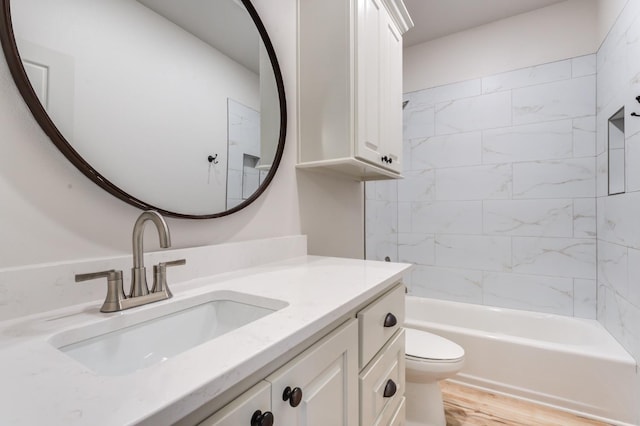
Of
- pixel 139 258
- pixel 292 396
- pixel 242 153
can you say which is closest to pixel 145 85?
pixel 242 153

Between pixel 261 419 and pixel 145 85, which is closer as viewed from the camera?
pixel 261 419

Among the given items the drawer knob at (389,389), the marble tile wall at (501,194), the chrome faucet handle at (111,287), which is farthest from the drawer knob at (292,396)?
the marble tile wall at (501,194)

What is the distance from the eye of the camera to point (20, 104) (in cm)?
63

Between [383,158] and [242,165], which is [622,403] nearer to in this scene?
[383,158]

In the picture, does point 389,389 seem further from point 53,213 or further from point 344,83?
point 344,83

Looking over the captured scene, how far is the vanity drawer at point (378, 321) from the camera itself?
0.82m

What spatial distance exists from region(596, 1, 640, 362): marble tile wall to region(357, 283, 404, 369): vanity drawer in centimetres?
141

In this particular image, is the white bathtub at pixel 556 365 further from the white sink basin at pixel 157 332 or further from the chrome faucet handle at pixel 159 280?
the chrome faucet handle at pixel 159 280

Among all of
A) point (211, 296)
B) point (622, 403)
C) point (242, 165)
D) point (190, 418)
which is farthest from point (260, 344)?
point (622, 403)

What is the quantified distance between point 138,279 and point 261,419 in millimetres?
443

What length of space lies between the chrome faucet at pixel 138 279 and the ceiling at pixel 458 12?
98.0 inches

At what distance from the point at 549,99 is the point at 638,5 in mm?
831

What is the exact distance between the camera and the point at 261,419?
0.47 meters

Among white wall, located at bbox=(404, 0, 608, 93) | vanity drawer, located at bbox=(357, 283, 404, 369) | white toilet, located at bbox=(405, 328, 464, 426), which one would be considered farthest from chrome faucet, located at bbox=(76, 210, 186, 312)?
white wall, located at bbox=(404, 0, 608, 93)
